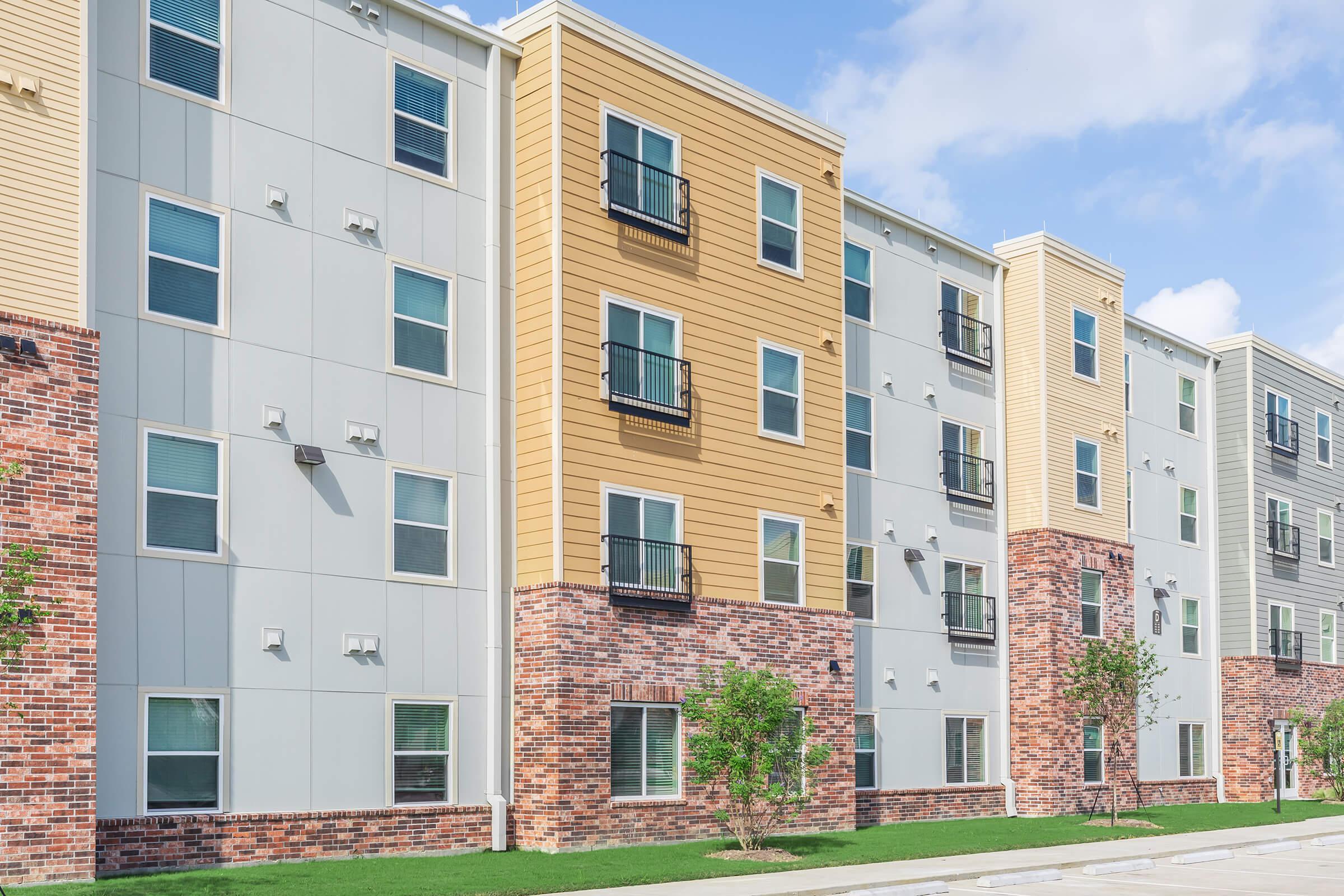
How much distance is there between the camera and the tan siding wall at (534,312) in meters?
20.7

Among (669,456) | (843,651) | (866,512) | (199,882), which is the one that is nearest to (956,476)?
(866,512)

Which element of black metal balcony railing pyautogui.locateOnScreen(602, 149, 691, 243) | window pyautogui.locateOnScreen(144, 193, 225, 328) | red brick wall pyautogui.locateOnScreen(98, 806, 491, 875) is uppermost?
black metal balcony railing pyautogui.locateOnScreen(602, 149, 691, 243)

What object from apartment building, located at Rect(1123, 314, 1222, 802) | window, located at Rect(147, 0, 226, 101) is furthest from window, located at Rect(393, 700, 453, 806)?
apartment building, located at Rect(1123, 314, 1222, 802)

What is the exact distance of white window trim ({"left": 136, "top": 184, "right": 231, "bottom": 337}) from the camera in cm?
1727

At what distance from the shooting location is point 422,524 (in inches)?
787

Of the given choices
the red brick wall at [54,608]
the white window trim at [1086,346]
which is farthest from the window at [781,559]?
the red brick wall at [54,608]

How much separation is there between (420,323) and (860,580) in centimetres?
1094

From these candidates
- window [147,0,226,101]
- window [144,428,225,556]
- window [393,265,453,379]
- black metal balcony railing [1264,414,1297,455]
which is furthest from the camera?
black metal balcony railing [1264,414,1297,455]

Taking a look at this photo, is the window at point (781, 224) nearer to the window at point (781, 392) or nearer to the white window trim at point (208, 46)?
the window at point (781, 392)

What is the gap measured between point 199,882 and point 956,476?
18773mm

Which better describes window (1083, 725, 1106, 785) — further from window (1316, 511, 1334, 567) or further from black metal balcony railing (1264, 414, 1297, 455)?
window (1316, 511, 1334, 567)

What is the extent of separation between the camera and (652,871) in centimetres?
1773

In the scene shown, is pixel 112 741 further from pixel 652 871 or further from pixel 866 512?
pixel 866 512

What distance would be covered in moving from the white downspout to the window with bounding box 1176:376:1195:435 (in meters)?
23.5
